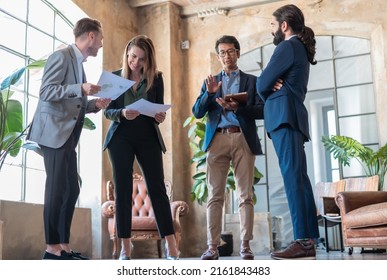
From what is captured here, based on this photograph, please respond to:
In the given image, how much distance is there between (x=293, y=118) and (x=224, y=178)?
0.64m

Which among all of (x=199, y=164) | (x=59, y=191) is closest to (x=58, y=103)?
(x=59, y=191)

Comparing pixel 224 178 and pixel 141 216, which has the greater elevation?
pixel 224 178

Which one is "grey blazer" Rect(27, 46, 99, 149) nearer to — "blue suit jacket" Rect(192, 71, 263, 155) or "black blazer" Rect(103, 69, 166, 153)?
"black blazer" Rect(103, 69, 166, 153)

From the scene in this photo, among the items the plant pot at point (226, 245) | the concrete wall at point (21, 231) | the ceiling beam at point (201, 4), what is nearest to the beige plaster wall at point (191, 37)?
the ceiling beam at point (201, 4)

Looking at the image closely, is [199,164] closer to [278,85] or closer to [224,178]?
[224,178]

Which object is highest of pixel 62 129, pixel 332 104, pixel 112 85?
pixel 332 104

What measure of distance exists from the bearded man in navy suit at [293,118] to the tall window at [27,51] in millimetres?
3286

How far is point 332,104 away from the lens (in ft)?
25.4

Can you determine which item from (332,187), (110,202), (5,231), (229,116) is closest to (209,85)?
(229,116)

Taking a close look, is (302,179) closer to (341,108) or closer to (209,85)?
(209,85)

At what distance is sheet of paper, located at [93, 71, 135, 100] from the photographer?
2.87 m

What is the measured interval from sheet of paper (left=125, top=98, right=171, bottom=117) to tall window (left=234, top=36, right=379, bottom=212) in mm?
4751

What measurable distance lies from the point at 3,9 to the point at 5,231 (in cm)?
269

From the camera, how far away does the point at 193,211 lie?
7434 mm
